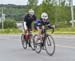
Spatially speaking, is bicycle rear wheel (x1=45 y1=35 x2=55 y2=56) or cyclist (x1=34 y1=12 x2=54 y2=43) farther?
cyclist (x1=34 y1=12 x2=54 y2=43)

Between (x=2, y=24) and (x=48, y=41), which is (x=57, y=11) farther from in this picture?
(x=48, y=41)

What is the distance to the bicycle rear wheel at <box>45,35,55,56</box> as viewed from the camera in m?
13.0

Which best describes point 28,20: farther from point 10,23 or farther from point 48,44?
point 10,23

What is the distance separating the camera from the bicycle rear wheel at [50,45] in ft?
42.5

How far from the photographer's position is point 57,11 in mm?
47219

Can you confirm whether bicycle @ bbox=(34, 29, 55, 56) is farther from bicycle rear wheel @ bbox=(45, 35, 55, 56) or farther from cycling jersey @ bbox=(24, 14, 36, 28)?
cycling jersey @ bbox=(24, 14, 36, 28)

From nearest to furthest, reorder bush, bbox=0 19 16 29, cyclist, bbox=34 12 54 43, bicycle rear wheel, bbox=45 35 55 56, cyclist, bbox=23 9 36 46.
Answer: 1. bicycle rear wheel, bbox=45 35 55 56
2. cyclist, bbox=34 12 54 43
3. cyclist, bbox=23 9 36 46
4. bush, bbox=0 19 16 29

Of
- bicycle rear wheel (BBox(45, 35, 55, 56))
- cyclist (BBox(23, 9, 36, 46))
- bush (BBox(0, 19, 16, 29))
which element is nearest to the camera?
bicycle rear wheel (BBox(45, 35, 55, 56))

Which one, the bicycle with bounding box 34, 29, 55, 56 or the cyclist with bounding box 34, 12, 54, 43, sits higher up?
the cyclist with bounding box 34, 12, 54, 43

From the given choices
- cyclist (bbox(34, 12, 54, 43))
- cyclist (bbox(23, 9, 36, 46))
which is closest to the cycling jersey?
cyclist (bbox(23, 9, 36, 46))

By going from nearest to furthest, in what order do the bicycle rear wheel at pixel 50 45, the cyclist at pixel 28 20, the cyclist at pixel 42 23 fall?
the bicycle rear wheel at pixel 50 45
the cyclist at pixel 42 23
the cyclist at pixel 28 20

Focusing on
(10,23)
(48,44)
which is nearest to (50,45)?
(48,44)

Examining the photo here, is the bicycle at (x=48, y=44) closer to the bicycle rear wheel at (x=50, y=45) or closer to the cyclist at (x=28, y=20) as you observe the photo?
the bicycle rear wheel at (x=50, y=45)

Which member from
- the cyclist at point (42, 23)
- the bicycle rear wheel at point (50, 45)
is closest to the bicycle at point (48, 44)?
the bicycle rear wheel at point (50, 45)
